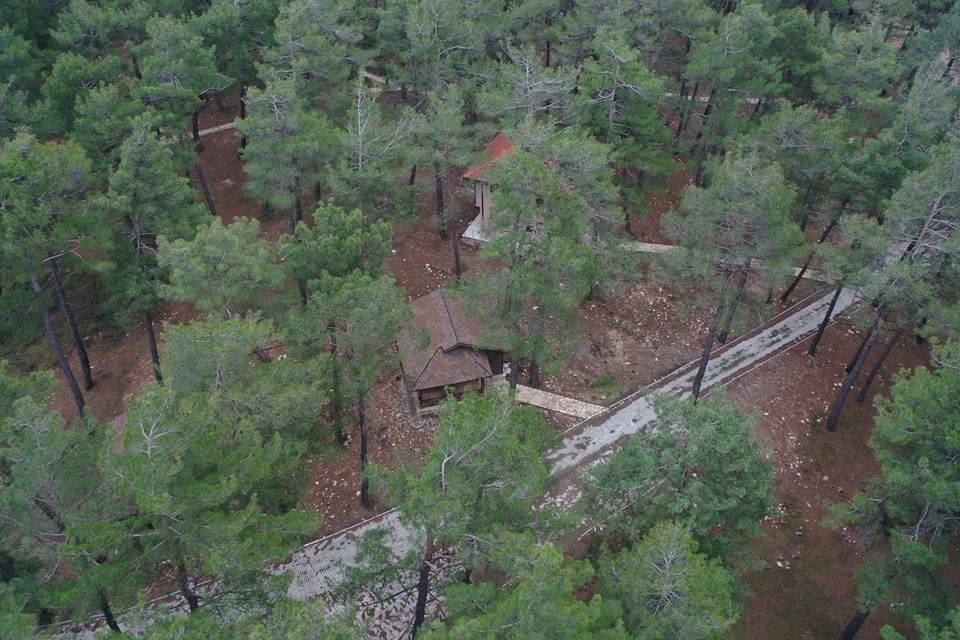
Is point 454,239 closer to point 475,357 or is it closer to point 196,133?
point 475,357

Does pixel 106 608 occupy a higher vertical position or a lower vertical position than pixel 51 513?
lower

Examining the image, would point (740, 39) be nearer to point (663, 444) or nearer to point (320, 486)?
point (663, 444)

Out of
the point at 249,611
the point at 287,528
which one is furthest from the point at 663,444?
the point at 249,611

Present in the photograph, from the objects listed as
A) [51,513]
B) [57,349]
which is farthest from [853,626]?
[57,349]

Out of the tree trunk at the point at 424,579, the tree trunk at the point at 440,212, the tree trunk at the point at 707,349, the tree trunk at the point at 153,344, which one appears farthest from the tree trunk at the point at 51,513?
the tree trunk at the point at 440,212

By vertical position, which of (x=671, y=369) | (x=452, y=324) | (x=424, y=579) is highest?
(x=424, y=579)

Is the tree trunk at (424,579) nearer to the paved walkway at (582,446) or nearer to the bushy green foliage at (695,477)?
the paved walkway at (582,446)

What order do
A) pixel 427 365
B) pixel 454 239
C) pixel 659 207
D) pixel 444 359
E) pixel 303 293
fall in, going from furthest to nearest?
pixel 659 207, pixel 454 239, pixel 444 359, pixel 427 365, pixel 303 293

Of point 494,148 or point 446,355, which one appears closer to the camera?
point 446,355
